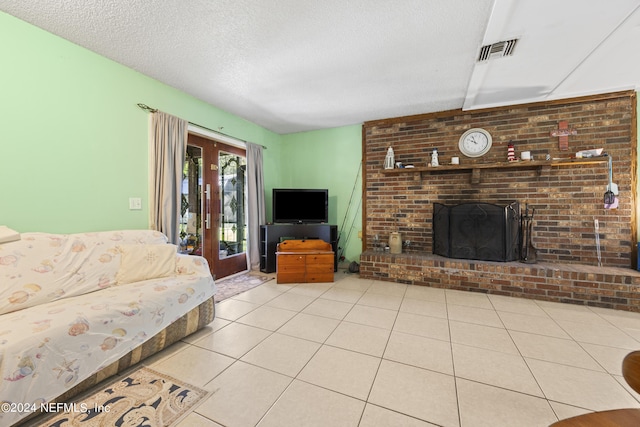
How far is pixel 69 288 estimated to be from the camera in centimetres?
172

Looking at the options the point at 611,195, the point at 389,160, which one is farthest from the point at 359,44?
the point at 611,195

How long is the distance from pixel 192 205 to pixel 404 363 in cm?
303

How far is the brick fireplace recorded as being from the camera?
279 cm

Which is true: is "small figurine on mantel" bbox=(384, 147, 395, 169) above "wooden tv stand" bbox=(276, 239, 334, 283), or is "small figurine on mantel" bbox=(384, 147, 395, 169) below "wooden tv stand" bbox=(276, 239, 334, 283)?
above

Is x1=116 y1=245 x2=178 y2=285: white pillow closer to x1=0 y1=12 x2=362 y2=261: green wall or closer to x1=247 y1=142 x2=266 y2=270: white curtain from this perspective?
x1=0 y1=12 x2=362 y2=261: green wall

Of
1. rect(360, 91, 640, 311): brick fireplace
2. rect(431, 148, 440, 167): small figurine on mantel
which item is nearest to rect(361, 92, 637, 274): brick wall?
rect(360, 91, 640, 311): brick fireplace

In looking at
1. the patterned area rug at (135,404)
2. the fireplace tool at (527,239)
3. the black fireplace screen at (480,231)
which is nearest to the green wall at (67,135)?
the patterned area rug at (135,404)

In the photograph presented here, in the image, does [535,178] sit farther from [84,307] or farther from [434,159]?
[84,307]

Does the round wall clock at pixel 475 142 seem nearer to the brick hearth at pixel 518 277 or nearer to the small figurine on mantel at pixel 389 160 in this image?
the small figurine on mantel at pixel 389 160

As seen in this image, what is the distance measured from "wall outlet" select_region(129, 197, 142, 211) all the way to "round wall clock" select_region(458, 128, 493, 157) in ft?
13.7

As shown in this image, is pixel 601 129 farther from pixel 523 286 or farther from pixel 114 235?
pixel 114 235

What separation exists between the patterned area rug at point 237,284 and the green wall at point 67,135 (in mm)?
1186

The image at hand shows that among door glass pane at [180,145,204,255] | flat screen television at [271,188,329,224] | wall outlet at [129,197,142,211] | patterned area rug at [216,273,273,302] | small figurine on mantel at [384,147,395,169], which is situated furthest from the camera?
flat screen television at [271,188,329,224]

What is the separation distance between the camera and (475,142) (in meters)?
3.40
